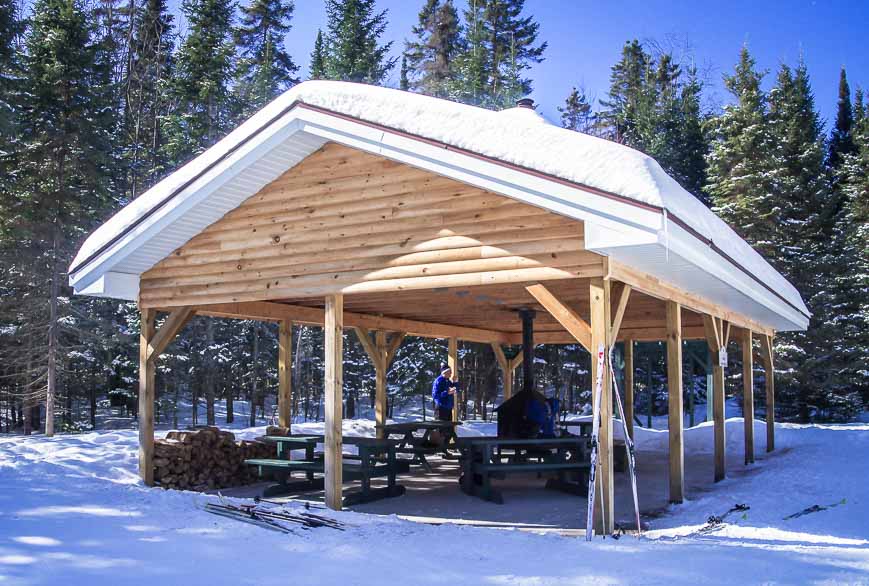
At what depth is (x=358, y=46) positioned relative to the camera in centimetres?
3025

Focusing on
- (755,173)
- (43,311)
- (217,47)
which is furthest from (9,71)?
(755,173)

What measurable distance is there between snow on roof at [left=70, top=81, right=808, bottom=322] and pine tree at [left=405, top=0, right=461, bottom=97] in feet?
85.1

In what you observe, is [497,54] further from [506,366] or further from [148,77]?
[506,366]

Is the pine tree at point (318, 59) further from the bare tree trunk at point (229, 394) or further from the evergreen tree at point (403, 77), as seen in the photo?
the bare tree trunk at point (229, 394)

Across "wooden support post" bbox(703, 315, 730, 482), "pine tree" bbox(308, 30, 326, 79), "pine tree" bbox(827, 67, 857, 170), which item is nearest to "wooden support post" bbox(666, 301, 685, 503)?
"wooden support post" bbox(703, 315, 730, 482)

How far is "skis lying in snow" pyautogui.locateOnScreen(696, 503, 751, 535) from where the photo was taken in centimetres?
727

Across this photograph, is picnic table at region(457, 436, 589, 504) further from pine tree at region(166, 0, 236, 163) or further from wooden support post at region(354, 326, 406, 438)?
pine tree at region(166, 0, 236, 163)

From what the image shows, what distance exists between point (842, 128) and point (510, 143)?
134ft

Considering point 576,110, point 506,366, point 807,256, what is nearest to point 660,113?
point 576,110

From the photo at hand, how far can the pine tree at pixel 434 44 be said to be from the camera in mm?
33562

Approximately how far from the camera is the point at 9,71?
1962 centimetres

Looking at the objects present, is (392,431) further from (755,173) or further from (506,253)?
(755,173)

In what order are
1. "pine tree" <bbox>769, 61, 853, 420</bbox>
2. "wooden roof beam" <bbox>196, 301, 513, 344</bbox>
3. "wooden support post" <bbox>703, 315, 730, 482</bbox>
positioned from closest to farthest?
"wooden support post" <bbox>703, 315, 730, 482</bbox> < "wooden roof beam" <bbox>196, 301, 513, 344</bbox> < "pine tree" <bbox>769, 61, 853, 420</bbox>

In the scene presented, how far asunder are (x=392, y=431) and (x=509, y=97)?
69.9 ft
